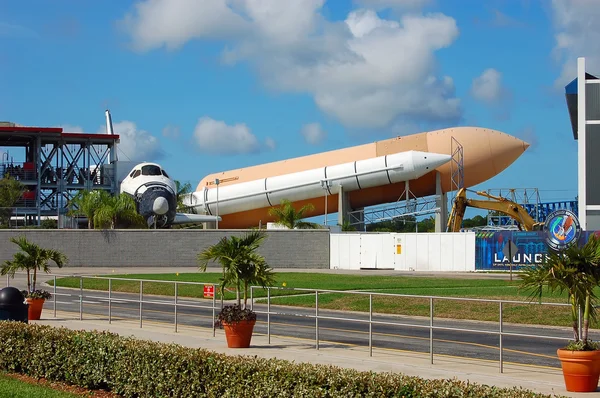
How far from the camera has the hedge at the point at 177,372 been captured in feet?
30.6

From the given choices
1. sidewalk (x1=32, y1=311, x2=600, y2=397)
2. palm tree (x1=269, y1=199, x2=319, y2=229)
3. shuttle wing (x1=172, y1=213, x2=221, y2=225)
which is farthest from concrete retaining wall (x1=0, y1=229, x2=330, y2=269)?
sidewalk (x1=32, y1=311, x2=600, y2=397)

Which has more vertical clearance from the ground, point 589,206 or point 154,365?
point 589,206

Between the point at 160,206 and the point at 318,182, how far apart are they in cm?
1488

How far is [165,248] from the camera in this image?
52.8m

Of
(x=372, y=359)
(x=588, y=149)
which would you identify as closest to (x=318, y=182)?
(x=588, y=149)

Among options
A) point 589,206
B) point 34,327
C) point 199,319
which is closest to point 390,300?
point 199,319

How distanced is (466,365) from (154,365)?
581cm

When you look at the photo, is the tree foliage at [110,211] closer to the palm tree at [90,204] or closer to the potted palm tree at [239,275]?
the palm tree at [90,204]

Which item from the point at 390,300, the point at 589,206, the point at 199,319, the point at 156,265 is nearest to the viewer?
the point at 199,319

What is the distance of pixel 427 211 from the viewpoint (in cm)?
6456

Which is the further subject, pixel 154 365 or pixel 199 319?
pixel 199 319

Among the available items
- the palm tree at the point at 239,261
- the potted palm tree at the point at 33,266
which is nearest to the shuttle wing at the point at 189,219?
the potted palm tree at the point at 33,266

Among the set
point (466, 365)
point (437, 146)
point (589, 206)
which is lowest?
point (466, 365)

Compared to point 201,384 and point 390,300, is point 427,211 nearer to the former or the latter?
point 390,300
